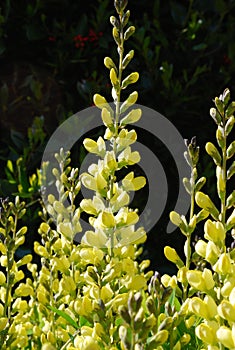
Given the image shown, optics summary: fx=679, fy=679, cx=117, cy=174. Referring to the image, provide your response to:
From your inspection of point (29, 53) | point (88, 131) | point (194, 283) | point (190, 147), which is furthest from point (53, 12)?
point (194, 283)

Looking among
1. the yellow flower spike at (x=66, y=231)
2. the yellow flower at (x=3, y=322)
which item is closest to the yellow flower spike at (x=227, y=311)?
the yellow flower at (x=3, y=322)

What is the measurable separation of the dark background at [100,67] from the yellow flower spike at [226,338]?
2394mm

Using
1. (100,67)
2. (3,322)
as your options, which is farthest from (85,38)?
(3,322)

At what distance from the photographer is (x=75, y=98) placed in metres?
3.75

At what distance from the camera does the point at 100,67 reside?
3773 millimetres

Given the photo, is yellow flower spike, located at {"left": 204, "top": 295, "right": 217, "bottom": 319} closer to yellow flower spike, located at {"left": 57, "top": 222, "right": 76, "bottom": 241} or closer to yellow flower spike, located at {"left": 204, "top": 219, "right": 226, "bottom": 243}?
yellow flower spike, located at {"left": 204, "top": 219, "right": 226, "bottom": 243}

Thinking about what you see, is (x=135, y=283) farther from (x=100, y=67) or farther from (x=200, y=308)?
(x=100, y=67)

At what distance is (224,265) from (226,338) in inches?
5.0

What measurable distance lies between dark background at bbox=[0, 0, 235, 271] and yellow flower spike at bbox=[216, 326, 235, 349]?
239 centimetres

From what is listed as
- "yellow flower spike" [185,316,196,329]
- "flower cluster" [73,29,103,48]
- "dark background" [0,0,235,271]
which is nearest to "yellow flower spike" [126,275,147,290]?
"yellow flower spike" [185,316,196,329]

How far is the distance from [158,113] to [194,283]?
2550 mm

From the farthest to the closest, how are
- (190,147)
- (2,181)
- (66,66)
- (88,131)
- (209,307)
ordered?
(66,66) → (88,131) → (2,181) → (190,147) → (209,307)

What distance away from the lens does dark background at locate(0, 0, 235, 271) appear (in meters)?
3.48

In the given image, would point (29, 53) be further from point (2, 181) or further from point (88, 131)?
point (2, 181)
